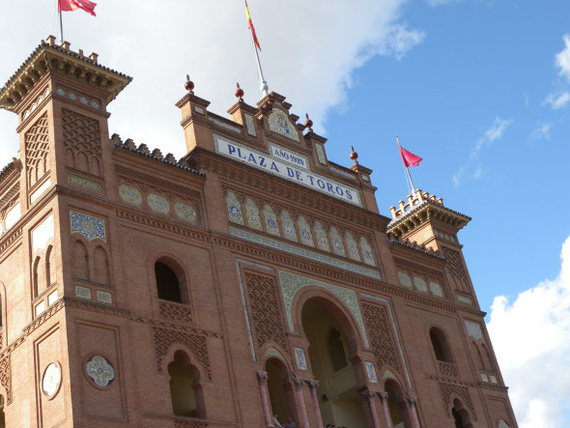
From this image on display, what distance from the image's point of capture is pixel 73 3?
72.1ft

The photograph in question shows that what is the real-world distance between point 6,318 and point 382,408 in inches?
405

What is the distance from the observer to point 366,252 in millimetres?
27188

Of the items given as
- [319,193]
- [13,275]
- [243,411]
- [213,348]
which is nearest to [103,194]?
[13,275]

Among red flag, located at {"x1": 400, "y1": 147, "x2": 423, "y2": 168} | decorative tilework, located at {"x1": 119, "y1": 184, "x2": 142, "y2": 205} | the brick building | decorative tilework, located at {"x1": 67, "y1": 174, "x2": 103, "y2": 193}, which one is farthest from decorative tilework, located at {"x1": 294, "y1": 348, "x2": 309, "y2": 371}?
red flag, located at {"x1": 400, "y1": 147, "x2": 423, "y2": 168}

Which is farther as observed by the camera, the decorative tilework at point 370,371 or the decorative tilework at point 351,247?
the decorative tilework at point 351,247

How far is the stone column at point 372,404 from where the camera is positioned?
23.5 metres

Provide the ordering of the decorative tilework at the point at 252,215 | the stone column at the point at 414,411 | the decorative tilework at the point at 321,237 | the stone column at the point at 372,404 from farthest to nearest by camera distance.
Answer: the decorative tilework at the point at 321,237 < the stone column at the point at 414,411 < the decorative tilework at the point at 252,215 < the stone column at the point at 372,404

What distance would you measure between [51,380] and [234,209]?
752 centimetres

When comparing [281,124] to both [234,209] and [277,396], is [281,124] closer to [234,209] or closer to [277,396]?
[234,209]

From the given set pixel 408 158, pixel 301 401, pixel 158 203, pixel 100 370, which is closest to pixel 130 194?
pixel 158 203

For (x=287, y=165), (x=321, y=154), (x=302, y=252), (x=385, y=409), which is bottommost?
(x=385, y=409)

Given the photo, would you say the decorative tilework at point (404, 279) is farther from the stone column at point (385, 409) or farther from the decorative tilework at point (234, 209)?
the decorative tilework at point (234, 209)

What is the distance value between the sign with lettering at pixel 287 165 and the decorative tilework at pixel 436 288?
409 centimetres

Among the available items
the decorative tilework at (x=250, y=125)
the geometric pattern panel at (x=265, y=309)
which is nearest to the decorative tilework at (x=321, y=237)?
the geometric pattern panel at (x=265, y=309)
